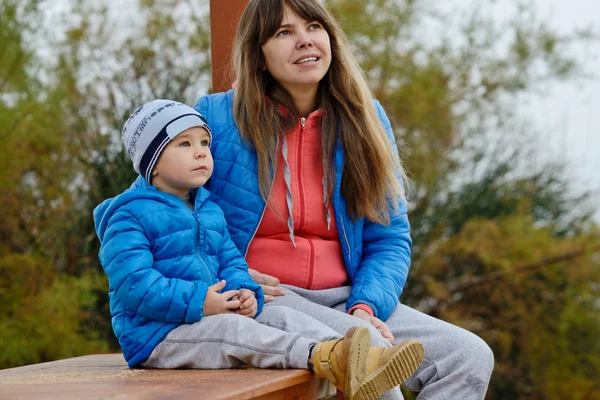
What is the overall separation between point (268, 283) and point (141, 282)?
0.53 metres

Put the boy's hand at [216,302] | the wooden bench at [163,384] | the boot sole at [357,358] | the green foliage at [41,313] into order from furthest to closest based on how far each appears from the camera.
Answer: the green foliage at [41,313] < the boy's hand at [216,302] < the boot sole at [357,358] < the wooden bench at [163,384]

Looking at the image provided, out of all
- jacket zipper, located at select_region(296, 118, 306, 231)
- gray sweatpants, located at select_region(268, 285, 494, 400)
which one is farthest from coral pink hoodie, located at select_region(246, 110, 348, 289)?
gray sweatpants, located at select_region(268, 285, 494, 400)

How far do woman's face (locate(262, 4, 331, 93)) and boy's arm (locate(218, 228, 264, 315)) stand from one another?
59cm

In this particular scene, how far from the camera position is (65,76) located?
19.8ft

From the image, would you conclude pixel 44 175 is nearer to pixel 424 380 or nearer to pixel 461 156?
pixel 461 156

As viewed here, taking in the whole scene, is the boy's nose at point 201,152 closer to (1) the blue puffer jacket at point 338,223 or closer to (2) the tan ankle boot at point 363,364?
(1) the blue puffer jacket at point 338,223

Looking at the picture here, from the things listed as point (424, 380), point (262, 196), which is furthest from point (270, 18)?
point (424, 380)

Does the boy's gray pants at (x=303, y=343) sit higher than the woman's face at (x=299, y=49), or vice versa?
the woman's face at (x=299, y=49)

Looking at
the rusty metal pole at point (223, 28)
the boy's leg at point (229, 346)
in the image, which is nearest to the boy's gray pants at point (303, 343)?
the boy's leg at point (229, 346)

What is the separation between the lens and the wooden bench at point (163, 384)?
201 cm

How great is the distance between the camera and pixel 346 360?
226 centimetres

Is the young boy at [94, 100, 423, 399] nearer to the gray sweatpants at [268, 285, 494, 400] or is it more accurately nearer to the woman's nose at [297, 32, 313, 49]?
the gray sweatpants at [268, 285, 494, 400]

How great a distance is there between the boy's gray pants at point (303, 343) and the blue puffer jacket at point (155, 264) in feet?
0.20

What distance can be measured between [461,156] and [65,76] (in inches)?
126
